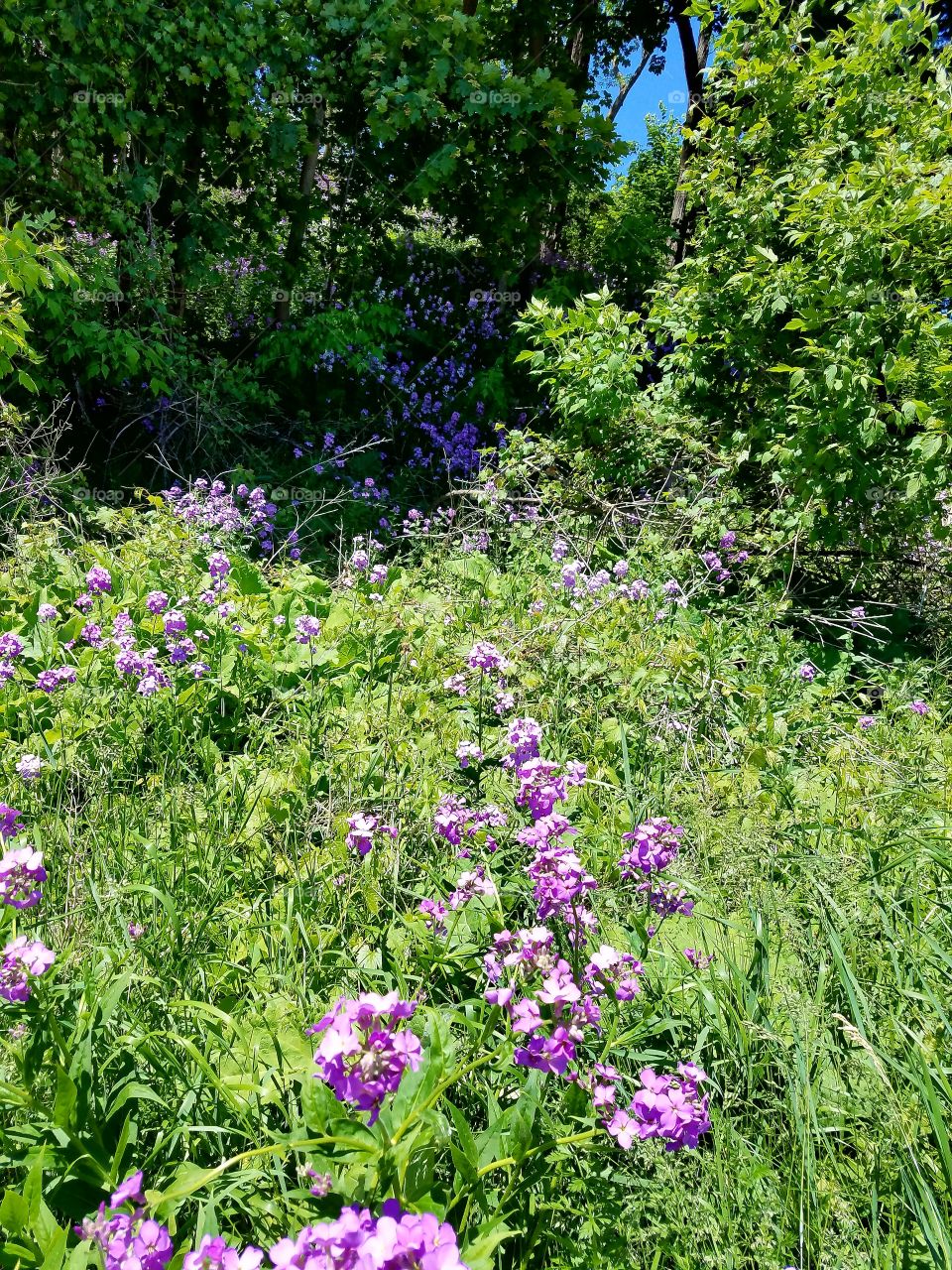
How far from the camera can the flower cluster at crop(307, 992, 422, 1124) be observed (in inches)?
37.7

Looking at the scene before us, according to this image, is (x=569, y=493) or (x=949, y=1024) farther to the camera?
(x=569, y=493)

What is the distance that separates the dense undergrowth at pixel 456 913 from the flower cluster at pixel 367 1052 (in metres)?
0.07

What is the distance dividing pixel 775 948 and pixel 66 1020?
1.50 meters

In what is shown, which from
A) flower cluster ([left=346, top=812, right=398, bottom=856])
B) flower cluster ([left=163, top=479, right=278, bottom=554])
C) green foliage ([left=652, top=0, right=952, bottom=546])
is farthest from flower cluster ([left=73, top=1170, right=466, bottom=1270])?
green foliage ([left=652, top=0, right=952, bottom=546])

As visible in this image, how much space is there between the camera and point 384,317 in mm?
6305

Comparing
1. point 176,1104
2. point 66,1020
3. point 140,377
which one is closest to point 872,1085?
point 176,1104

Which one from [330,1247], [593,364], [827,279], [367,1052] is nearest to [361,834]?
[367,1052]

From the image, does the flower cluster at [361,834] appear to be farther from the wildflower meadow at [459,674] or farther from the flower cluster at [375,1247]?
the flower cluster at [375,1247]

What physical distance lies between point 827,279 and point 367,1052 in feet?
12.9

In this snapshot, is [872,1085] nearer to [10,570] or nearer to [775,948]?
[775,948]

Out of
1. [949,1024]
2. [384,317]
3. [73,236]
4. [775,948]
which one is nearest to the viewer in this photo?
[949,1024]

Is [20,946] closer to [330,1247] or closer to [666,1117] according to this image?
[330,1247]

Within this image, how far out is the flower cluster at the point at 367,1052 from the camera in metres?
0.96

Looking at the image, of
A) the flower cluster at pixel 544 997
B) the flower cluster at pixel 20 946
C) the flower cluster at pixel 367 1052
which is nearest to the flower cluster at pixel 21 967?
the flower cluster at pixel 20 946
